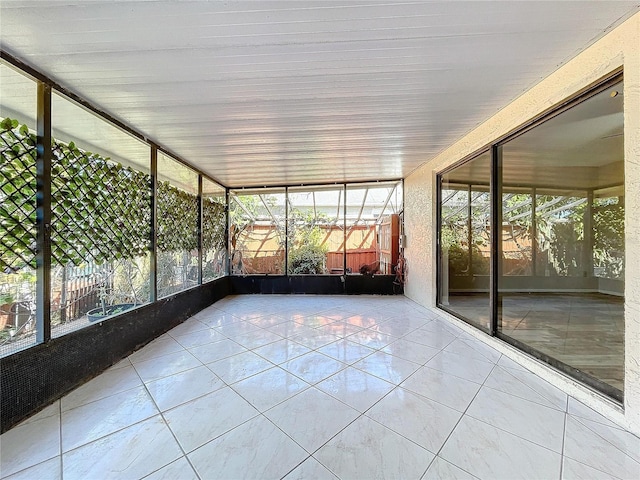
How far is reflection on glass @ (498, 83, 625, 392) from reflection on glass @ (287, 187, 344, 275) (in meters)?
3.08

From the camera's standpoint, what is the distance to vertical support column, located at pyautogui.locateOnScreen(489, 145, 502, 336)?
9.07 ft

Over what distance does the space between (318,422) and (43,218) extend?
2.45m

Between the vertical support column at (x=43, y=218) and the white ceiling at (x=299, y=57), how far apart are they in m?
0.31

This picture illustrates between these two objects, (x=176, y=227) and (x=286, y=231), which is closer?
(x=176, y=227)

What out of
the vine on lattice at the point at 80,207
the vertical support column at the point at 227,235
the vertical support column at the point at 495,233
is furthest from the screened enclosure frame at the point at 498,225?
the vertical support column at the point at 227,235

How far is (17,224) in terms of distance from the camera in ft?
5.74

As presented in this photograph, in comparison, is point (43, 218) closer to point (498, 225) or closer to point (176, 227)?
point (176, 227)

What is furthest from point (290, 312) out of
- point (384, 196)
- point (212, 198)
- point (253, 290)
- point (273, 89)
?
point (384, 196)

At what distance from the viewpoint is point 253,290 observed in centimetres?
555

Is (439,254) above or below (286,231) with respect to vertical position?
below

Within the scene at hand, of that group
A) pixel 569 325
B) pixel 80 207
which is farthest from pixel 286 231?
pixel 569 325

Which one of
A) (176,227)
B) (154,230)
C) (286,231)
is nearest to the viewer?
(154,230)

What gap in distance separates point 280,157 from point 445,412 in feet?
11.4

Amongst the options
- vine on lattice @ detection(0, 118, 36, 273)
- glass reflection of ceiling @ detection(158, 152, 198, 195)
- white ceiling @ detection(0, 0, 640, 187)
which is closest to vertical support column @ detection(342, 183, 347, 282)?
white ceiling @ detection(0, 0, 640, 187)
